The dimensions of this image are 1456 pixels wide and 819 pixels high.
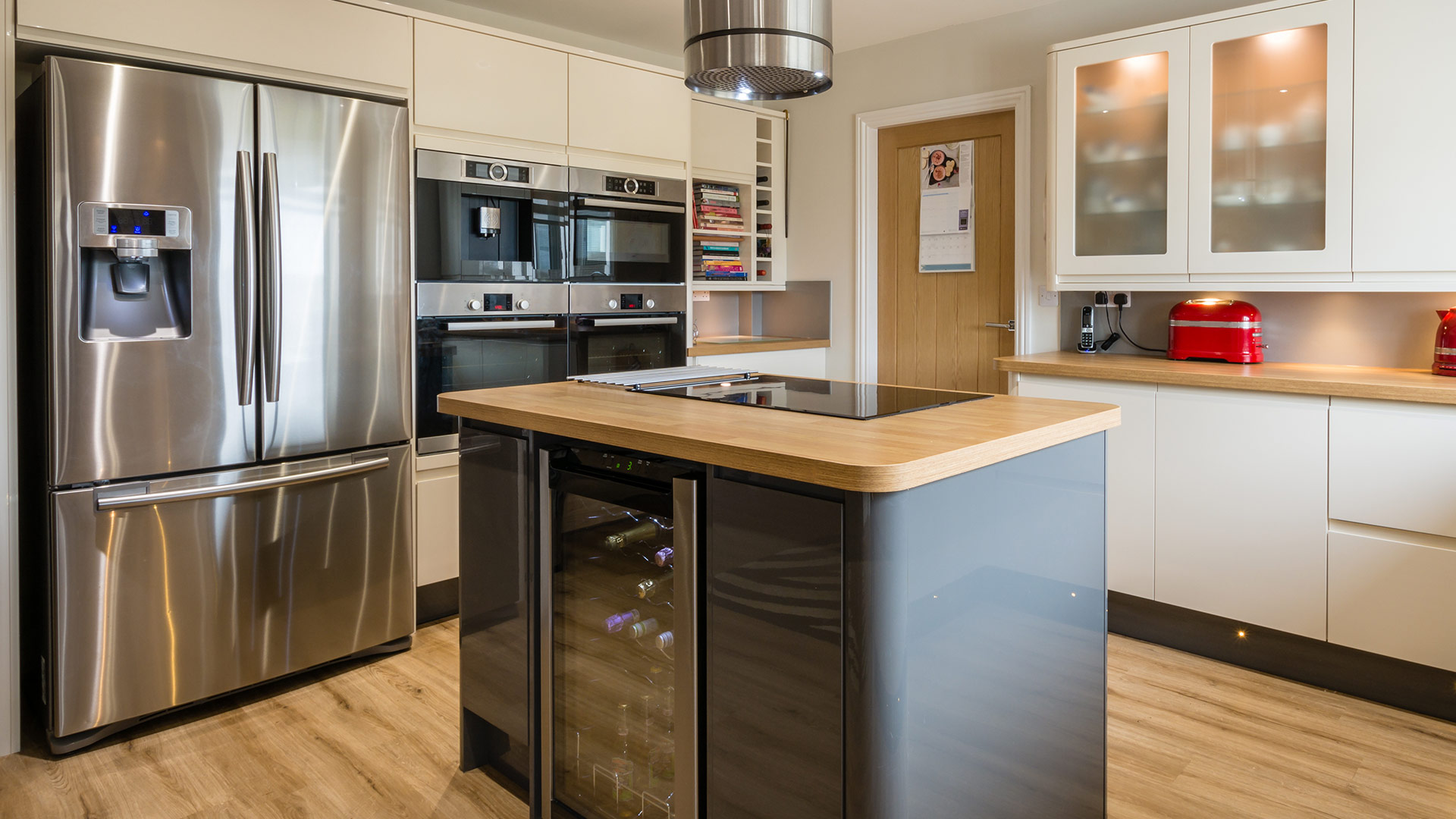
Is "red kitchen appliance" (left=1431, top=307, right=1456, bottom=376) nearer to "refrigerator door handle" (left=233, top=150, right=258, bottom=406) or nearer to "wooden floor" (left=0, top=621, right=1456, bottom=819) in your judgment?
"wooden floor" (left=0, top=621, right=1456, bottom=819)

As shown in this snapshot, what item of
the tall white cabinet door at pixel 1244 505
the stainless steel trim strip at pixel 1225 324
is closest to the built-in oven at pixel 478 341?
the tall white cabinet door at pixel 1244 505

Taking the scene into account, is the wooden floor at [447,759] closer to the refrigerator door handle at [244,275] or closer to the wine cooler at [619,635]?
the wine cooler at [619,635]

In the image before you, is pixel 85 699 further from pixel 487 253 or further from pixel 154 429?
pixel 487 253

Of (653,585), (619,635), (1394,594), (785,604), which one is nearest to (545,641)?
(619,635)

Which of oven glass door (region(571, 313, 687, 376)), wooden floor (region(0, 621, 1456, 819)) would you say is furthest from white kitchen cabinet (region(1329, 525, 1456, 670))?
oven glass door (region(571, 313, 687, 376))

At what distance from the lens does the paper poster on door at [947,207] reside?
13.5 ft

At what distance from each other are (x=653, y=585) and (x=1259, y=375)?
6.86 ft

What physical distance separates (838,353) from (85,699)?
3486mm

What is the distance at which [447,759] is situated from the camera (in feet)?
7.37

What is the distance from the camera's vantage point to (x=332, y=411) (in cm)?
265

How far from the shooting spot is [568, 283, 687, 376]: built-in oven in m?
3.39

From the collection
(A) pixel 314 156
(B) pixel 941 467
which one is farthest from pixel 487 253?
(B) pixel 941 467

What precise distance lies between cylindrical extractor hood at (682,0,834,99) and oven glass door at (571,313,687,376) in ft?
5.08

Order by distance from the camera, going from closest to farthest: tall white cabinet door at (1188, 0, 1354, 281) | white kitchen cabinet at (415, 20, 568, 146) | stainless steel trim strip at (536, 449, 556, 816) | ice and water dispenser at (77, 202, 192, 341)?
stainless steel trim strip at (536, 449, 556, 816) → ice and water dispenser at (77, 202, 192, 341) → tall white cabinet door at (1188, 0, 1354, 281) → white kitchen cabinet at (415, 20, 568, 146)
